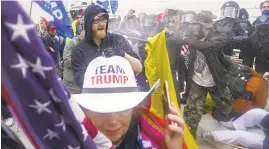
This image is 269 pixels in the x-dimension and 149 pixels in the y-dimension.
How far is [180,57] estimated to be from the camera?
4250 millimetres

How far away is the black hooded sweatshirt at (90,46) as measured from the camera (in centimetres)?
257

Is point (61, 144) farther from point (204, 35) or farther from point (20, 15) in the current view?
point (204, 35)

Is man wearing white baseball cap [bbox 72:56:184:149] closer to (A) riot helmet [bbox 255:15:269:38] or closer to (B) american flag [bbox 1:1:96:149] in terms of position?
(B) american flag [bbox 1:1:96:149]

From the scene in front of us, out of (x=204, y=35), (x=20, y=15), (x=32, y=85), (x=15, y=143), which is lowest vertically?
(x=204, y=35)

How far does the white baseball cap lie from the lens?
1127mm

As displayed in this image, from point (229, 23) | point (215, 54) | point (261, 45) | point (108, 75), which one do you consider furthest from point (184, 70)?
point (108, 75)

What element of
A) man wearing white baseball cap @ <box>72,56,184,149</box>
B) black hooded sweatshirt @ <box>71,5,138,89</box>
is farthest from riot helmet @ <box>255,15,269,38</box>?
man wearing white baseball cap @ <box>72,56,184,149</box>

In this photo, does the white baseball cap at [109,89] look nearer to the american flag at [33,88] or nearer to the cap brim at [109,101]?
the cap brim at [109,101]

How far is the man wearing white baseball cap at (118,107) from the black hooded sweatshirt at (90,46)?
1.30 meters

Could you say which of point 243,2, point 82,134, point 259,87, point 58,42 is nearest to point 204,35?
point 259,87

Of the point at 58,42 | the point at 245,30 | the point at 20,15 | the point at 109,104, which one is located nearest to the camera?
the point at 20,15

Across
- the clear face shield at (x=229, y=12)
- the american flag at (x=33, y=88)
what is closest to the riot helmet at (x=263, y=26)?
the clear face shield at (x=229, y=12)

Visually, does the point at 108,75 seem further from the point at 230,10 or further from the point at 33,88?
the point at 230,10

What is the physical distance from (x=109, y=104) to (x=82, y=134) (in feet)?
1.53
